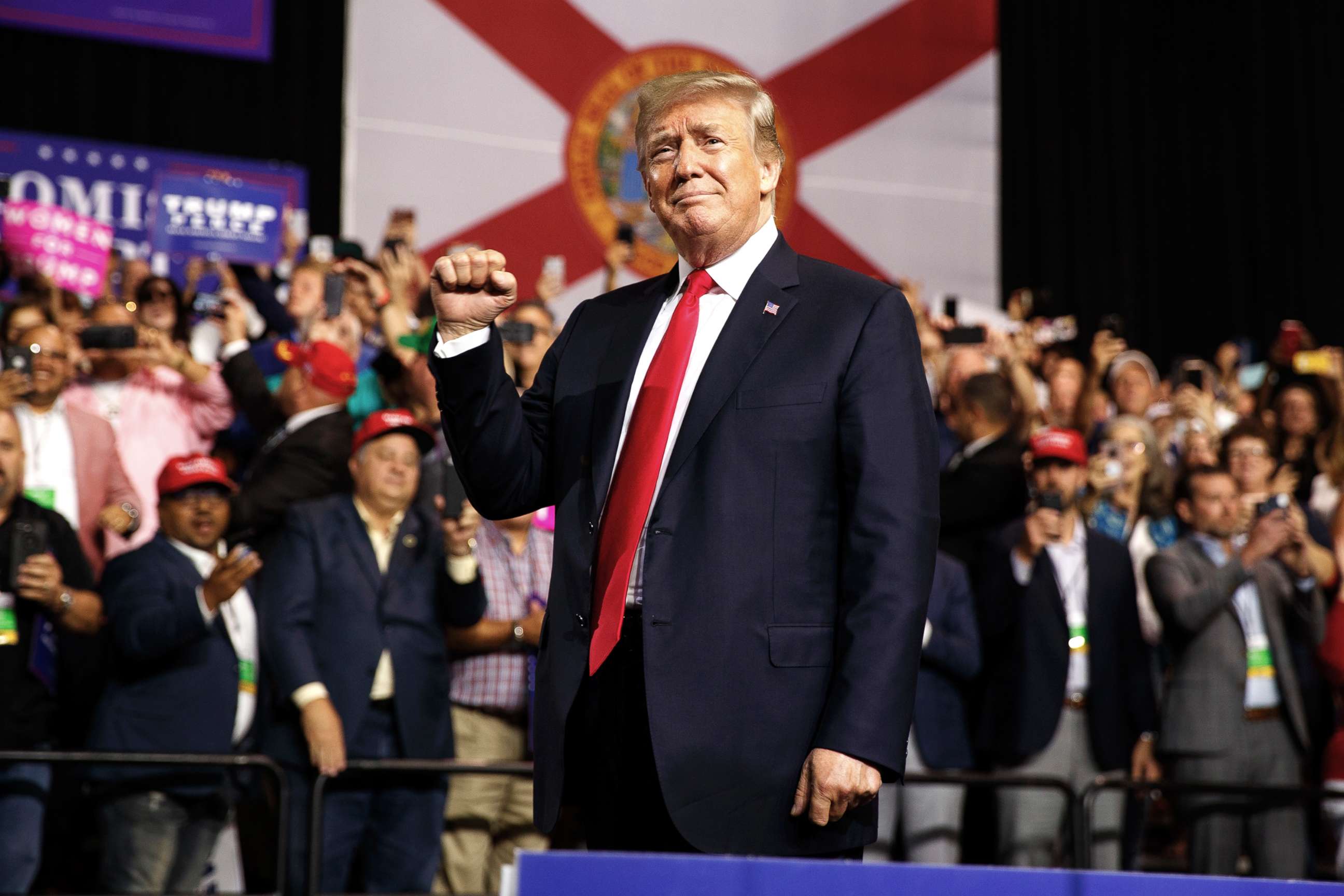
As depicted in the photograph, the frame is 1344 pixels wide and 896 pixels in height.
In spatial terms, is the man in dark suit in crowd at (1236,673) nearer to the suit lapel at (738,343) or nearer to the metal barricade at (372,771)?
the metal barricade at (372,771)

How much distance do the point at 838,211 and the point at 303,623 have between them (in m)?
6.28

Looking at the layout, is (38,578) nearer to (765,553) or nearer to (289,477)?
(289,477)

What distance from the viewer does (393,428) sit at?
4.64 meters

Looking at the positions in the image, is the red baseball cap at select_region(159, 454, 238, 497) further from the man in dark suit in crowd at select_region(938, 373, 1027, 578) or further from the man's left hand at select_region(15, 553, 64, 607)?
the man in dark suit in crowd at select_region(938, 373, 1027, 578)

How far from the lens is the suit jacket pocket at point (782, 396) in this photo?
2023mm

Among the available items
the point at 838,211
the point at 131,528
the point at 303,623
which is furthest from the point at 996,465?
the point at 838,211

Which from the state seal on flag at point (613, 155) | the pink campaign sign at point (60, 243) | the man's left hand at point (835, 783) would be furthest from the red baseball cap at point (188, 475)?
the state seal on flag at point (613, 155)

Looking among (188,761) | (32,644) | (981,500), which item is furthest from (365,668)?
(981,500)

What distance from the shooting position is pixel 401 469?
4.59 m

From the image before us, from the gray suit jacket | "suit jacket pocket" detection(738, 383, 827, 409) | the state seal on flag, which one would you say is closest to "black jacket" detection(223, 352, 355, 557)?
the gray suit jacket

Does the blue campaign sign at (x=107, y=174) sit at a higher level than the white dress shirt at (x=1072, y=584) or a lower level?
higher

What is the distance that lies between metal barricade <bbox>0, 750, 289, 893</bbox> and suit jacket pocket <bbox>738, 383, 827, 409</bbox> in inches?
89.4

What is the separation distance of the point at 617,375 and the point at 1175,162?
10700 mm

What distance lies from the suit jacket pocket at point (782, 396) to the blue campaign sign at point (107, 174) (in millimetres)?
5905
